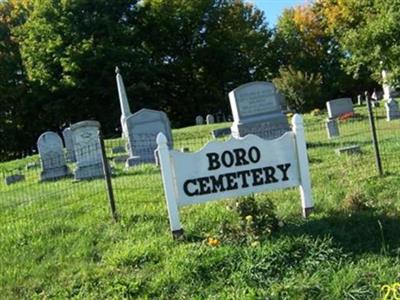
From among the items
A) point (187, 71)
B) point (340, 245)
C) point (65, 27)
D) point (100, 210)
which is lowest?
point (340, 245)

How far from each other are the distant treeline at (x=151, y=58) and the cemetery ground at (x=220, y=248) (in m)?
27.6

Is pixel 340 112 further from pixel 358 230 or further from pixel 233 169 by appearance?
pixel 358 230

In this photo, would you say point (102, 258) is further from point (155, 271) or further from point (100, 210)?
point (100, 210)

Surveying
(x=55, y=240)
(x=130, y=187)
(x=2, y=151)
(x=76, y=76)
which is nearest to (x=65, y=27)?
(x=76, y=76)

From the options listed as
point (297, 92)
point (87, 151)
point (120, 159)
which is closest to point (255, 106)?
point (120, 159)

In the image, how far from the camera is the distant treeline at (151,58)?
42.3 m

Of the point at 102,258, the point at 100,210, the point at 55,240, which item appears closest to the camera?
the point at 102,258

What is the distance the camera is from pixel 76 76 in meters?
42.0

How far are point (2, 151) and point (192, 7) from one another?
20191 millimetres

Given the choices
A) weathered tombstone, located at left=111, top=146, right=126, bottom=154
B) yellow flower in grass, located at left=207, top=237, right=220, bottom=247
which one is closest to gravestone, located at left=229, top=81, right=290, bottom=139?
weathered tombstone, located at left=111, top=146, right=126, bottom=154

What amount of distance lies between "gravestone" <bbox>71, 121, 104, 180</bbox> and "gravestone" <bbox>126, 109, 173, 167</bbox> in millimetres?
1059

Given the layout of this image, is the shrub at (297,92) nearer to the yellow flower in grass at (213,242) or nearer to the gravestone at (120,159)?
the gravestone at (120,159)

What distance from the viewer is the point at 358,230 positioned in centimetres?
680

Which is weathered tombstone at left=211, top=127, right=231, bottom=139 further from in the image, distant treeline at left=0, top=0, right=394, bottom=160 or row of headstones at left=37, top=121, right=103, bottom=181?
distant treeline at left=0, top=0, right=394, bottom=160
